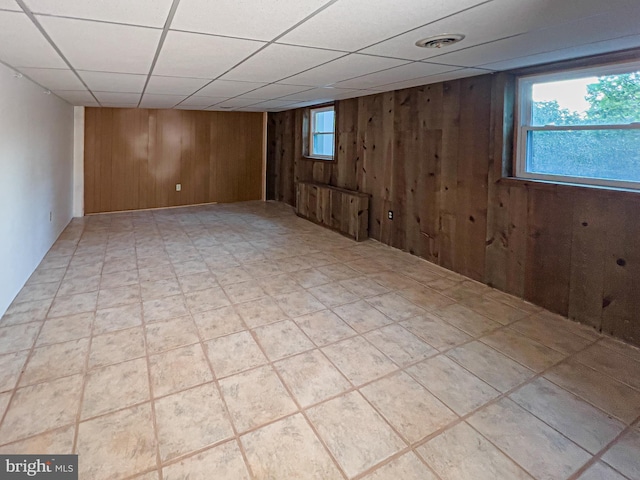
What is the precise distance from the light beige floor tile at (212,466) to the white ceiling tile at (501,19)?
229cm

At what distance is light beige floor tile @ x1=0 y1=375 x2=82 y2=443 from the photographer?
173 centimetres

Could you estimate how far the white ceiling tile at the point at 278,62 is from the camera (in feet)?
8.27

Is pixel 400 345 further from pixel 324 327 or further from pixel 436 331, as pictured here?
pixel 324 327

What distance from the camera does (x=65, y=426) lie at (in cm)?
175

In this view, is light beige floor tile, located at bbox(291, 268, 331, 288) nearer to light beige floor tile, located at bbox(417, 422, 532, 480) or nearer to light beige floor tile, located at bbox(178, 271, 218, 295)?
light beige floor tile, located at bbox(178, 271, 218, 295)

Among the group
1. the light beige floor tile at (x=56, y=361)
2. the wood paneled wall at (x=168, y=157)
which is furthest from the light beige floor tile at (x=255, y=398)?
the wood paneled wall at (x=168, y=157)

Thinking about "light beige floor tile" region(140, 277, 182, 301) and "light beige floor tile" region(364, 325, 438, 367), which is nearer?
"light beige floor tile" region(364, 325, 438, 367)

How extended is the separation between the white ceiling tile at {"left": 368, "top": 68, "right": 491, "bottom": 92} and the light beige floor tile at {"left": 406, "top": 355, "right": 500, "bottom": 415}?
242 cm

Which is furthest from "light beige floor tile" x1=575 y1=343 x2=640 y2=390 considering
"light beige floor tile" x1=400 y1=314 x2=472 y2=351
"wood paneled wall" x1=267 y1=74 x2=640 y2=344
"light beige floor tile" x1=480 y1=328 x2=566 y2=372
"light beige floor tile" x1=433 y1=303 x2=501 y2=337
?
"light beige floor tile" x1=400 y1=314 x2=472 y2=351

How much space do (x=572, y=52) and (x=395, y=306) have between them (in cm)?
222

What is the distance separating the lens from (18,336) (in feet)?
8.29

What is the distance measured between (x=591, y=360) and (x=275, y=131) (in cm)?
688

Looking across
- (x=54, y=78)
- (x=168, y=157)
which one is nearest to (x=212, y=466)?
(x=54, y=78)

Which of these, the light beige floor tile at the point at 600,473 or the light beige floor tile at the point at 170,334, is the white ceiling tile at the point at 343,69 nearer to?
the light beige floor tile at the point at 170,334
